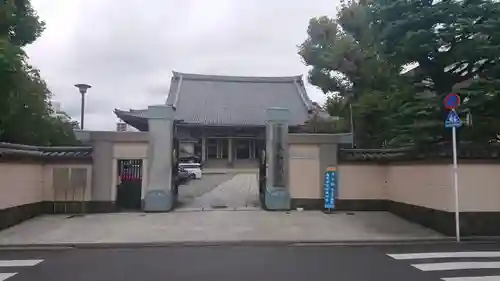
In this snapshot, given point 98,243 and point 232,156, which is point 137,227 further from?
point 232,156

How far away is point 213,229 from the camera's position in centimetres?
990

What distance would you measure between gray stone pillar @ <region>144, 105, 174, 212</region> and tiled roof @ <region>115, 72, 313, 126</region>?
16610mm

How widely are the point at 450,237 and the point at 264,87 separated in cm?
2686

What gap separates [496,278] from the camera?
5.50 metres

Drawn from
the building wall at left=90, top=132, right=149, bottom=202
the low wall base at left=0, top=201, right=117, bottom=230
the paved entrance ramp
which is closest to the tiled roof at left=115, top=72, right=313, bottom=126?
the paved entrance ramp

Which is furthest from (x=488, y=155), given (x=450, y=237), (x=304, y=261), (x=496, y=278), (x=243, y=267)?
(x=243, y=267)

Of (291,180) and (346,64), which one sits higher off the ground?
(346,64)

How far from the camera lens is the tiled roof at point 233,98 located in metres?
31.2

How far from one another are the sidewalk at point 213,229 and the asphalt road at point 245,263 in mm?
748

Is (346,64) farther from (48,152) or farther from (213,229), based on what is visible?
(48,152)

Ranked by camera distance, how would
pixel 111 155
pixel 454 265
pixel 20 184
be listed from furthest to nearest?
1. pixel 111 155
2. pixel 20 184
3. pixel 454 265

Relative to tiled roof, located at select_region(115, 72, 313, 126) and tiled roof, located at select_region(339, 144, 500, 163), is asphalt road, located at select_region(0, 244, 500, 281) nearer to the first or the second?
tiled roof, located at select_region(339, 144, 500, 163)

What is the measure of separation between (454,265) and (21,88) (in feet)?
35.3

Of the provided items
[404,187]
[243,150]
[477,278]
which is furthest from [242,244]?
[243,150]
